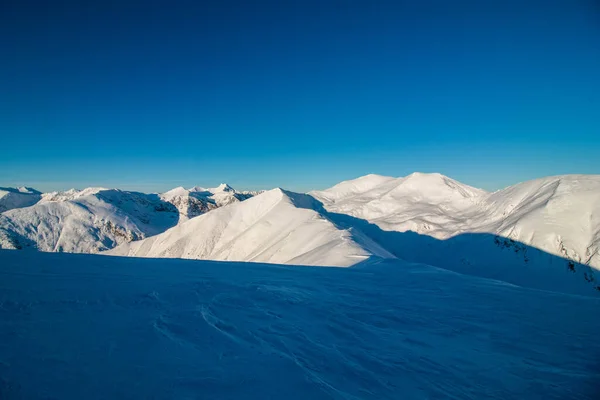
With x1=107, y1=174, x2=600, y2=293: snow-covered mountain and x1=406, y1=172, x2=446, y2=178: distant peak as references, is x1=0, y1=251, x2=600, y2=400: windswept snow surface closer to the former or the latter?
x1=107, y1=174, x2=600, y2=293: snow-covered mountain

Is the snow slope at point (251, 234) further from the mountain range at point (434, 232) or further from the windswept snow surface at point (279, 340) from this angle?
the windswept snow surface at point (279, 340)

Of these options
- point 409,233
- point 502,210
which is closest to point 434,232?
point 409,233

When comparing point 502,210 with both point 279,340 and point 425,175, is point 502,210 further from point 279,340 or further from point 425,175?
point 279,340

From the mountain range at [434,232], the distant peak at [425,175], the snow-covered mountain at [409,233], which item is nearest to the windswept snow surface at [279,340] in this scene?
the mountain range at [434,232]

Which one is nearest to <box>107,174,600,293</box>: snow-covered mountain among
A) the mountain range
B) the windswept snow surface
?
the mountain range

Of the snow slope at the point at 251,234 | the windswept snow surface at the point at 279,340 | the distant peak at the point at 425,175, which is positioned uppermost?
the distant peak at the point at 425,175
